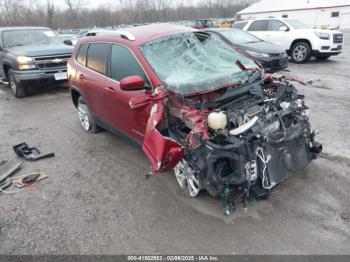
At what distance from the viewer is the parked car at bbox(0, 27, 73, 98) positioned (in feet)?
26.1

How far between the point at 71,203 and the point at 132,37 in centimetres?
226

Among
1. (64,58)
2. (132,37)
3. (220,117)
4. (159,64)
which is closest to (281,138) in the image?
(220,117)

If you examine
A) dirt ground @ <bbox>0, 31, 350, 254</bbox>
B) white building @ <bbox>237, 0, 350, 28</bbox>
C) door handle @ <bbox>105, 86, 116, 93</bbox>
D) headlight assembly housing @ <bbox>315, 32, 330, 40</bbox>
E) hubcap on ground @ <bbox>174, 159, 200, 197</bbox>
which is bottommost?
dirt ground @ <bbox>0, 31, 350, 254</bbox>

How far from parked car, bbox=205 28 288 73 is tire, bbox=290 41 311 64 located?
8.16 feet

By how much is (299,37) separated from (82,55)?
362 inches

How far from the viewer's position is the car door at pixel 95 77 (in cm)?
443

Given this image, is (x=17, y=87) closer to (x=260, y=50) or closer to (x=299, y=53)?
(x=260, y=50)

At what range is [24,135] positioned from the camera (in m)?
5.75

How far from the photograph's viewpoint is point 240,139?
2.78 metres

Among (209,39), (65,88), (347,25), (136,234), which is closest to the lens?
(136,234)

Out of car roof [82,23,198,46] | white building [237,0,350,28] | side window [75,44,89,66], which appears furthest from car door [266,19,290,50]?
white building [237,0,350,28]

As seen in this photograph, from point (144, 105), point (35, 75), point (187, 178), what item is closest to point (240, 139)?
point (187, 178)

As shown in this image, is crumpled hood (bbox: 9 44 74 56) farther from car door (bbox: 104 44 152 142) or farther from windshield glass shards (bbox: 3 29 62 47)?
car door (bbox: 104 44 152 142)

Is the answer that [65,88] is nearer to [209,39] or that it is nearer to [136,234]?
[209,39]
